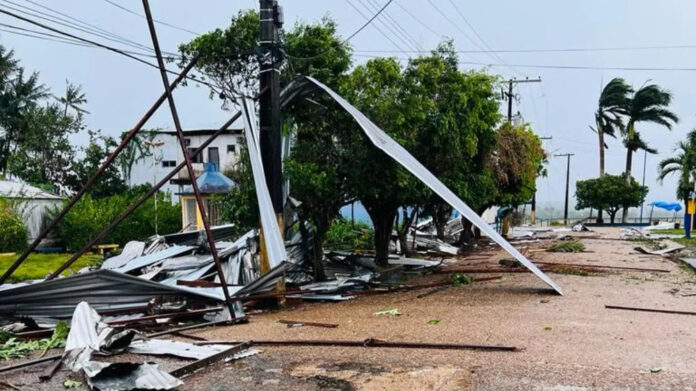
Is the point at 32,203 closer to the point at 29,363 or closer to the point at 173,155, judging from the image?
the point at 173,155

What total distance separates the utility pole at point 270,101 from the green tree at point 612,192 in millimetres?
39272

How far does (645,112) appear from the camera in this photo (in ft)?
140

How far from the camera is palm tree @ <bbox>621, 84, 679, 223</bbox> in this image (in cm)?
4219

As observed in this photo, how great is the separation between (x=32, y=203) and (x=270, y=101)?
57.7ft

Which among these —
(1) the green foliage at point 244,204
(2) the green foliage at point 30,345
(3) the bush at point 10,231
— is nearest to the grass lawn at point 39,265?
(3) the bush at point 10,231

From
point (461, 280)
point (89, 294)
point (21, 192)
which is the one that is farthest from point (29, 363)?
point (21, 192)

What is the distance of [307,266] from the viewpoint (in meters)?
13.2

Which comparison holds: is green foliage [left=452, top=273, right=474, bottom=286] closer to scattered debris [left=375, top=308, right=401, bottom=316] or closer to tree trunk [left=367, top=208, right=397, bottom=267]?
tree trunk [left=367, top=208, right=397, bottom=267]

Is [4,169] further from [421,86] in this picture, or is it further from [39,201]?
Result: [421,86]

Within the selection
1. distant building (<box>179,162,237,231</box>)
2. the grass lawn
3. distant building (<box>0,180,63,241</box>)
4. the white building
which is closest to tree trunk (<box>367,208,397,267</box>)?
the grass lawn

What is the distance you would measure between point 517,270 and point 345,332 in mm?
7418

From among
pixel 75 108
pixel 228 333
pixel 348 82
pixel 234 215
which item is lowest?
pixel 228 333

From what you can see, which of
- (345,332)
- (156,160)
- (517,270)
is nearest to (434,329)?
(345,332)

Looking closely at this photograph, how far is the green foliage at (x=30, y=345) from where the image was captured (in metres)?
6.72
